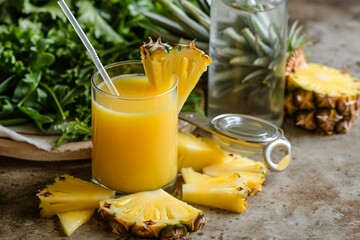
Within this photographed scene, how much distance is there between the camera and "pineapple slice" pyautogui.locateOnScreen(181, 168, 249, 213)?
4.93 ft

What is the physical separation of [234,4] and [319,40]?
2.12 feet

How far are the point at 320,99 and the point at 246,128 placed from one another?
221 millimetres

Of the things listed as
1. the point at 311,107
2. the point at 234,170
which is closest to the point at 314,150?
the point at 311,107

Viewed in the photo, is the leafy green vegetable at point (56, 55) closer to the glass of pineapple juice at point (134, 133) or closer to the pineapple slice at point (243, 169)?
the glass of pineapple juice at point (134, 133)

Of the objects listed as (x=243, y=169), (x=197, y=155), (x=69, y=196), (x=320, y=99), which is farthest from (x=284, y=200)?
(x=69, y=196)

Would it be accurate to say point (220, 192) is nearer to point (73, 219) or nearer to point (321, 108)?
point (73, 219)

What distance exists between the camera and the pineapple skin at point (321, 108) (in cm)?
181

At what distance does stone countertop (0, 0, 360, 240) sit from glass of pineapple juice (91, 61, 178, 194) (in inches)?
4.2

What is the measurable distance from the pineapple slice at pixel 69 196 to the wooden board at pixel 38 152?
139 mm

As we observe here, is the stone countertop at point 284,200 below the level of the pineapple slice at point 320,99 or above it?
below

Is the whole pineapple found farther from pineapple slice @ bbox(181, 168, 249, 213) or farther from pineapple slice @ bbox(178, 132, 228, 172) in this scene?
pineapple slice @ bbox(181, 168, 249, 213)

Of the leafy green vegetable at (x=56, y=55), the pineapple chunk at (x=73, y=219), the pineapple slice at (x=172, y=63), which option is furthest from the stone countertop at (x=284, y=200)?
the pineapple slice at (x=172, y=63)

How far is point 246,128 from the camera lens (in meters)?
1.72

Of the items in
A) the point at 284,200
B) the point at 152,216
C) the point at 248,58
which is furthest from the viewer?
the point at 248,58
